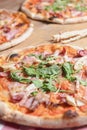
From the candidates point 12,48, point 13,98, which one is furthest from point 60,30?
point 13,98

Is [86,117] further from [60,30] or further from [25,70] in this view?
[60,30]

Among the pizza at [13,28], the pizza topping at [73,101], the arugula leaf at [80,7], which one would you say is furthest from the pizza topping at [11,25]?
the pizza topping at [73,101]

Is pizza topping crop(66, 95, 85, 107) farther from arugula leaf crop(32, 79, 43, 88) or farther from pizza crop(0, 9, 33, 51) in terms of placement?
pizza crop(0, 9, 33, 51)

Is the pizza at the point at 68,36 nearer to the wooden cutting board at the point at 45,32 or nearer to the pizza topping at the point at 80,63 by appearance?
the wooden cutting board at the point at 45,32

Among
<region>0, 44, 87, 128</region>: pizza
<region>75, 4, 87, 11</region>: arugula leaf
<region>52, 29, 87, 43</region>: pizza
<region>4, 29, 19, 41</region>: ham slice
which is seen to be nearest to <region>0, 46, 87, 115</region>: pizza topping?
<region>0, 44, 87, 128</region>: pizza

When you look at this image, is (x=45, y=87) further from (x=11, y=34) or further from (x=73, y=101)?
(x=11, y=34)

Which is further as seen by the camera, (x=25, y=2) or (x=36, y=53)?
(x=25, y=2)
